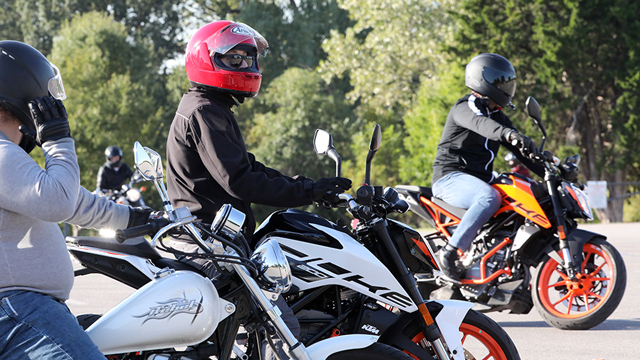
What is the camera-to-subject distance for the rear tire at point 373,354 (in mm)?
2918

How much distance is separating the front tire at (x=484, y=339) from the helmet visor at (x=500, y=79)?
2.79 metres

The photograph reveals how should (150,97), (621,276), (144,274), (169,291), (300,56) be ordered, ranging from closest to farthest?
(169,291)
(144,274)
(621,276)
(150,97)
(300,56)

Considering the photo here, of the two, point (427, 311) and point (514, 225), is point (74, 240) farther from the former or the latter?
point (514, 225)

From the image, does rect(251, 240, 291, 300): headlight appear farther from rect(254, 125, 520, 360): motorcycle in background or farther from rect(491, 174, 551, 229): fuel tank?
rect(491, 174, 551, 229): fuel tank

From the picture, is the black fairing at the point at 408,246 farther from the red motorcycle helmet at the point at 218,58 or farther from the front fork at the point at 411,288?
the red motorcycle helmet at the point at 218,58

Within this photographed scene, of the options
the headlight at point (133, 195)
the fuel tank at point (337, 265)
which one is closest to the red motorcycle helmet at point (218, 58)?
the fuel tank at point (337, 265)

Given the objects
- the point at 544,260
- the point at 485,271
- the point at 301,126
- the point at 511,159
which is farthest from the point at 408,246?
the point at 301,126

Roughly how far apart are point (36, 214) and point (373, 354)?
4.53ft

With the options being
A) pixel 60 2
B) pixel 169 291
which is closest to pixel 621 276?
pixel 169 291

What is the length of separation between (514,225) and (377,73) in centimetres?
2655

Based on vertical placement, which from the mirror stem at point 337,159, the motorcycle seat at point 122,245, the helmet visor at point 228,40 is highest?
the helmet visor at point 228,40

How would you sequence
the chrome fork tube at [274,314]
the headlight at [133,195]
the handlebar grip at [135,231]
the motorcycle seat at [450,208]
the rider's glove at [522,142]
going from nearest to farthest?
the handlebar grip at [135,231], the chrome fork tube at [274,314], the rider's glove at [522,142], the motorcycle seat at [450,208], the headlight at [133,195]

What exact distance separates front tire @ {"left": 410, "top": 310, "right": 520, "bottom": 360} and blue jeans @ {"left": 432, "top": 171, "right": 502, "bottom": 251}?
207 cm

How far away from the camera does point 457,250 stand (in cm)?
571
